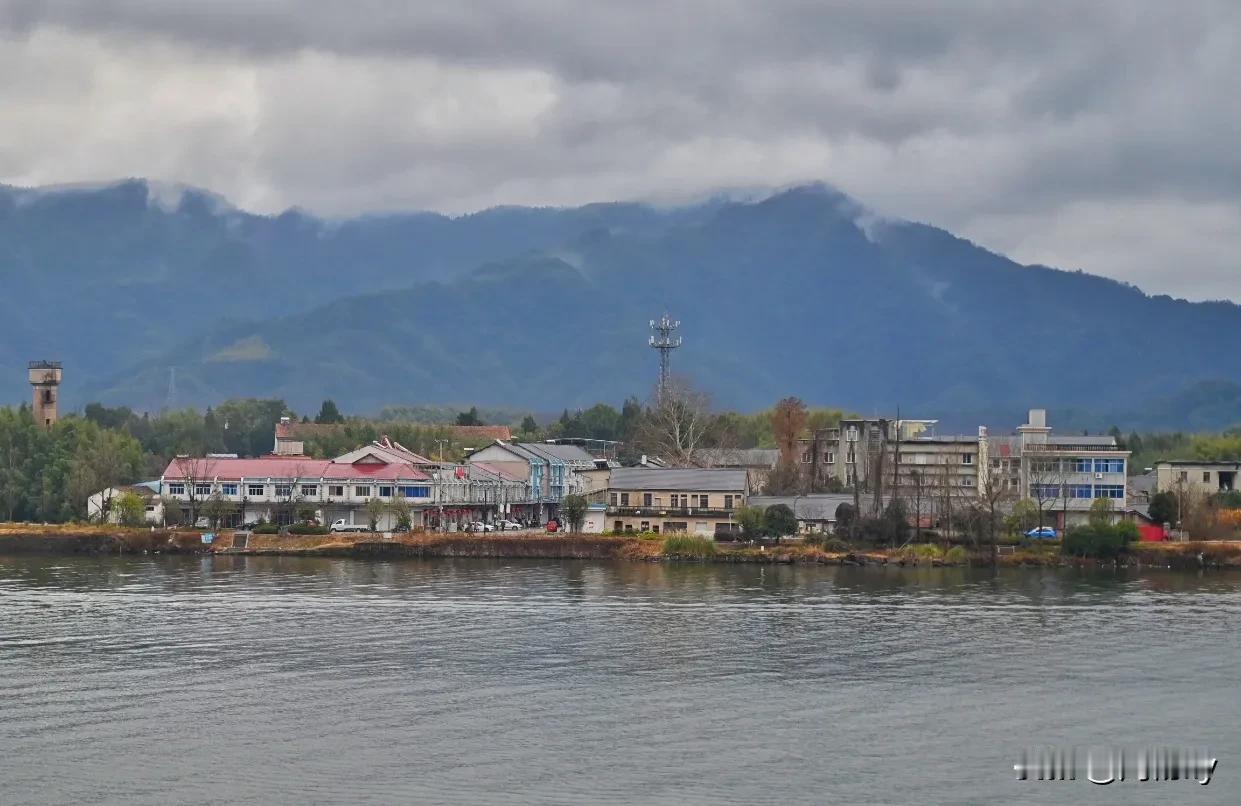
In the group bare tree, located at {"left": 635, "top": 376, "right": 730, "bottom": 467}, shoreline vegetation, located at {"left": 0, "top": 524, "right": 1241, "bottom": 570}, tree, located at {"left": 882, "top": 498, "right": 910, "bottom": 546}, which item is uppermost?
bare tree, located at {"left": 635, "top": 376, "right": 730, "bottom": 467}

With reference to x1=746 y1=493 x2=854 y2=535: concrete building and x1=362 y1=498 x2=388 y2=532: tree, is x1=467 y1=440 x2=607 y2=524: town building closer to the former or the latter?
x1=362 y1=498 x2=388 y2=532: tree

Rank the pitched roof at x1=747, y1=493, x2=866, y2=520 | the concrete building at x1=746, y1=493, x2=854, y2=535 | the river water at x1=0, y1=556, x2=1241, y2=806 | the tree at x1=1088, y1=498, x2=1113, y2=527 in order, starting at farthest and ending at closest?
the pitched roof at x1=747, y1=493, x2=866, y2=520, the concrete building at x1=746, y1=493, x2=854, y2=535, the tree at x1=1088, y1=498, x2=1113, y2=527, the river water at x1=0, y1=556, x2=1241, y2=806

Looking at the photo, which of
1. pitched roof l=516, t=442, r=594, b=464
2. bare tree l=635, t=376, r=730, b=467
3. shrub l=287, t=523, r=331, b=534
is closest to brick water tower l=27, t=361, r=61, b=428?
pitched roof l=516, t=442, r=594, b=464

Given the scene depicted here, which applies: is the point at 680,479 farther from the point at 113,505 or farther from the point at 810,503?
the point at 113,505

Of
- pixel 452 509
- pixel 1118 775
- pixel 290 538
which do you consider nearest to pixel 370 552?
pixel 290 538

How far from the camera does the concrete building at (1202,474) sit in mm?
87625

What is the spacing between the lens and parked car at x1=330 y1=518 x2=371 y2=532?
78.9 m

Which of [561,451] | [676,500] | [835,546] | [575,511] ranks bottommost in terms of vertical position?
[835,546]

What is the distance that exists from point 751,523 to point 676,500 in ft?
22.6

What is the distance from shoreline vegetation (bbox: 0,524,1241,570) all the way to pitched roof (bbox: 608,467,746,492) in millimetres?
5501

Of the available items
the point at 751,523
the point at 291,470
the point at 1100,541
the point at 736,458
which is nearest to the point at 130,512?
the point at 291,470

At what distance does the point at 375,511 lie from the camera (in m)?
77.9

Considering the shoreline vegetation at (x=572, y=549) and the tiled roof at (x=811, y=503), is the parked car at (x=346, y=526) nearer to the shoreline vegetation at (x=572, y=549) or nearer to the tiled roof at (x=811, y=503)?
the shoreline vegetation at (x=572, y=549)

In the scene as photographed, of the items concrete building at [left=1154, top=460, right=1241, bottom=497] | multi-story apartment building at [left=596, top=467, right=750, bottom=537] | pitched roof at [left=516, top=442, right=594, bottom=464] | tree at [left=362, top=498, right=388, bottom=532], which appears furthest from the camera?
pitched roof at [left=516, top=442, right=594, bottom=464]
